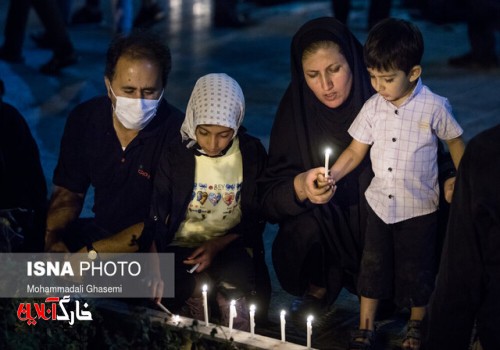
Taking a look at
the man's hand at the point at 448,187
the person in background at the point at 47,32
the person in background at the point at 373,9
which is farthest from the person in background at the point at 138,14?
the man's hand at the point at 448,187

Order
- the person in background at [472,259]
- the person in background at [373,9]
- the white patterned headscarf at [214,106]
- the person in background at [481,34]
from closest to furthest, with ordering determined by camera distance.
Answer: the person in background at [472,259] < the white patterned headscarf at [214,106] < the person in background at [481,34] < the person in background at [373,9]

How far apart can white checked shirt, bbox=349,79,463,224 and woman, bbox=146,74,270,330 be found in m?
0.59

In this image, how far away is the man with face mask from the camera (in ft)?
16.8

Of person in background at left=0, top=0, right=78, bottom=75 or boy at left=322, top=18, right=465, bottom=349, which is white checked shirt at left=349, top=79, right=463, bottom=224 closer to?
boy at left=322, top=18, right=465, bottom=349

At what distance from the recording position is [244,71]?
37.0ft

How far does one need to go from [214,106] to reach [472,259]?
5.78 ft

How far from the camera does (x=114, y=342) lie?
4297mm

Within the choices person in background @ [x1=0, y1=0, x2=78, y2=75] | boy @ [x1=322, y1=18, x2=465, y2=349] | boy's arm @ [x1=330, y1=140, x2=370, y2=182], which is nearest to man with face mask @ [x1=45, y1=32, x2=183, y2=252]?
boy's arm @ [x1=330, y1=140, x2=370, y2=182]

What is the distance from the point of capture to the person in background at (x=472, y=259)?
10.4 feet

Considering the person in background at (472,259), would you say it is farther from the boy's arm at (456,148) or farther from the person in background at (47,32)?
the person in background at (47,32)

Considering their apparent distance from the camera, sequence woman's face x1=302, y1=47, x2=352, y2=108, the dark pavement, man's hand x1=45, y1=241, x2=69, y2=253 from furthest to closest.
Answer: the dark pavement, man's hand x1=45, y1=241, x2=69, y2=253, woman's face x1=302, y1=47, x2=352, y2=108

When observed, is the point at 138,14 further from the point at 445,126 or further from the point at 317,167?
the point at 445,126

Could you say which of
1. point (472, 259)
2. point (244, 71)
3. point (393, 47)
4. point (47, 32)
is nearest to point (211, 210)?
point (393, 47)

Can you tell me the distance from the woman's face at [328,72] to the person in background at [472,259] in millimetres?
1604
